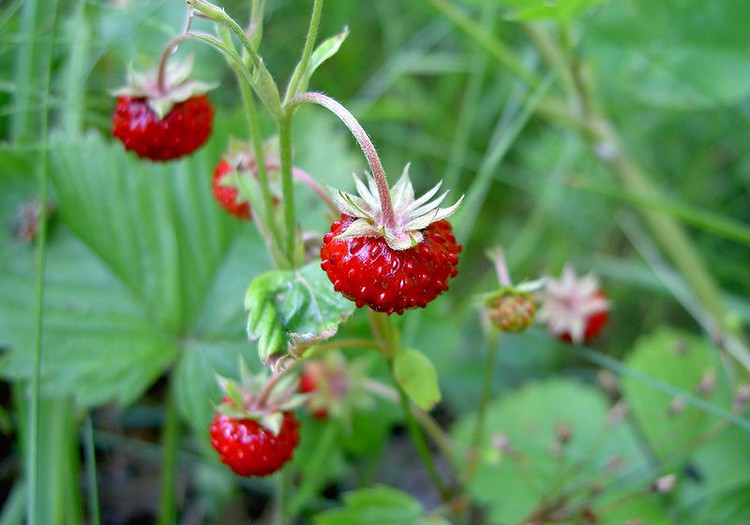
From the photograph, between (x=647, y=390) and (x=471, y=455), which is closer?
(x=471, y=455)

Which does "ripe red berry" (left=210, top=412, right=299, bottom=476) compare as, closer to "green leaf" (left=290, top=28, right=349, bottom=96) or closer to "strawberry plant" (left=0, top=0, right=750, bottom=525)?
"strawberry plant" (left=0, top=0, right=750, bottom=525)

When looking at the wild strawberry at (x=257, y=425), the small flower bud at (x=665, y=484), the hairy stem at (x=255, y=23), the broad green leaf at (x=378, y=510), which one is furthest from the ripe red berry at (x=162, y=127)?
the small flower bud at (x=665, y=484)

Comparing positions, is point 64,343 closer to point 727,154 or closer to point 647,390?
point 647,390

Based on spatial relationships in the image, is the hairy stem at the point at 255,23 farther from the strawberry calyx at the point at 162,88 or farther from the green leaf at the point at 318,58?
the strawberry calyx at the point at 162,88

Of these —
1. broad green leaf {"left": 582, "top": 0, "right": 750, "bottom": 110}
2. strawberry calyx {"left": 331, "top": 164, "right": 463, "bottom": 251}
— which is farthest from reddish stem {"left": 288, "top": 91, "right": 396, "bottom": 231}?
broad green leaf {"left": 582, "top": 0, "right": 750, "bottom": 110}

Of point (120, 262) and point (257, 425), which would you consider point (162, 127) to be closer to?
point (257, 425)

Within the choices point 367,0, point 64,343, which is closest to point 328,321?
point 64,343

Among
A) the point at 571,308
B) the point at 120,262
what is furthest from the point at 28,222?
the point at 571,308
